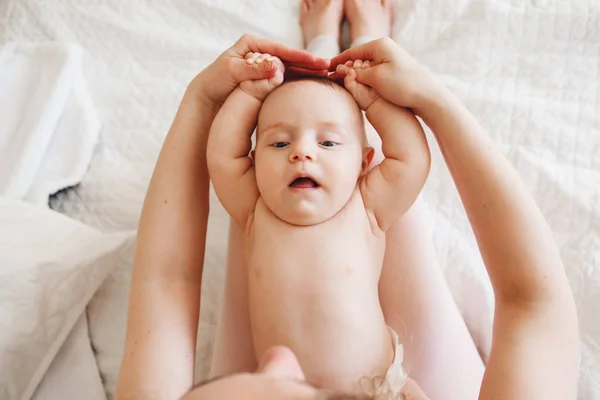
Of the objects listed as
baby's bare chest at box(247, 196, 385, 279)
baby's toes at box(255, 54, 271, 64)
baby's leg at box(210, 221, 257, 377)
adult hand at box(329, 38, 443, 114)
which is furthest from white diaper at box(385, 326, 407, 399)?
baby's toes at box(255, 54, 271, 64)

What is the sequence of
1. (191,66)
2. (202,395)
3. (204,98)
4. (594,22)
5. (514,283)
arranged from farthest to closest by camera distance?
(191,66) < (594,22) < (204,98) < (514,283) < (202,395)

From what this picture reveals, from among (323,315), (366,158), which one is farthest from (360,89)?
(323,315)

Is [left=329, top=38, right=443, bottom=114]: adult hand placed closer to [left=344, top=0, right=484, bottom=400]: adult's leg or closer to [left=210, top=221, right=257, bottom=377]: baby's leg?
[left=344, top=0, right=484, bottom=400]: adult's leg

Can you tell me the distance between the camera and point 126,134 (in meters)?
1.29

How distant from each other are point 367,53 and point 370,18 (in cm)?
43

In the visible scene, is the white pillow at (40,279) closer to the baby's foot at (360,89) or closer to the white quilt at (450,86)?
the white quilt at (450,86)

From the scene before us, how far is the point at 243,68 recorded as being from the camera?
2.92 ft

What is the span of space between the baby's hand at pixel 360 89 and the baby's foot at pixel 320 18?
0.43 m

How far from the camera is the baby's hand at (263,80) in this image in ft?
2.86

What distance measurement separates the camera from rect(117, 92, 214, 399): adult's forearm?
781mm

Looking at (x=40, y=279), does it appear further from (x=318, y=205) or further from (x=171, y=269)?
(x=318, y=205)

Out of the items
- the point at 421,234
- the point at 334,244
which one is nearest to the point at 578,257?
the point at 421,234

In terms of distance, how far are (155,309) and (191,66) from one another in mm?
684

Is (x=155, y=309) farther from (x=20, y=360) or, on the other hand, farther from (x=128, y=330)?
(x=20, y=360)
